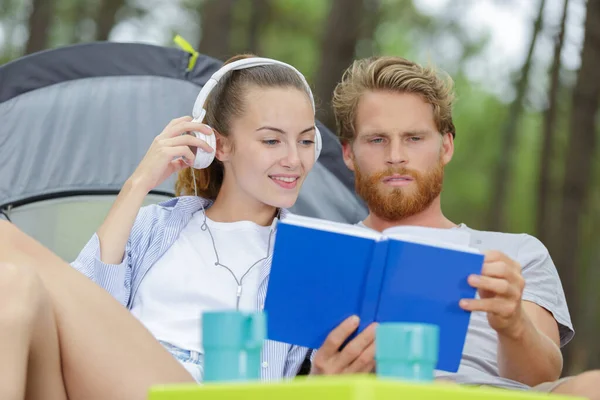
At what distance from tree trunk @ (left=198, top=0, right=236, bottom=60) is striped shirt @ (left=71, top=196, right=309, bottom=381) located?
4.35 m

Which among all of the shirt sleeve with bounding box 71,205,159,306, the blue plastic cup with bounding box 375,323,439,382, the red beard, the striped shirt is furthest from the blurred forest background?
the blue plastic cup with bounding box 375,323,439,382

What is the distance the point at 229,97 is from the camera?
2689 millimetres

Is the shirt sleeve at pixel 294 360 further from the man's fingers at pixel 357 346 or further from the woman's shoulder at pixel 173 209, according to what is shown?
the woman's shoulder at pixel 173 209

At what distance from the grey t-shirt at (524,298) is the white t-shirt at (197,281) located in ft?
2.01

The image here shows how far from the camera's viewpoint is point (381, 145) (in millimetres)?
2867

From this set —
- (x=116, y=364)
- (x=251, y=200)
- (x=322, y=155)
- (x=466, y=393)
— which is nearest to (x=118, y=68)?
(x=322, y=155)

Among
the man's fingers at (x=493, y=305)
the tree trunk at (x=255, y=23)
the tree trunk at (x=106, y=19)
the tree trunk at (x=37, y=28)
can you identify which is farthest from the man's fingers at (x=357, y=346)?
the tree trunk at (x=255, y=23)

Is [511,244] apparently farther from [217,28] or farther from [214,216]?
[217,28]

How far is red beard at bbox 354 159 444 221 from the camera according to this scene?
2803 mm

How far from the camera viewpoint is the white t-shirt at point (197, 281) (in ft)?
7.90

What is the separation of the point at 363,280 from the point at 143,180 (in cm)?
84

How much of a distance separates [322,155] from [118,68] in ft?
2.93

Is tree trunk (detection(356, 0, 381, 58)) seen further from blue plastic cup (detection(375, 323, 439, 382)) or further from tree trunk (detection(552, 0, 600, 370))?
blue plastic cup (detection(375, 323, 439, 382))

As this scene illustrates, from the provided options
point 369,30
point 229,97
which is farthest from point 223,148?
point 369,30
